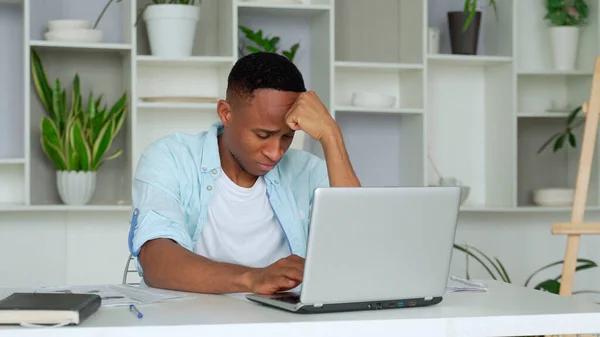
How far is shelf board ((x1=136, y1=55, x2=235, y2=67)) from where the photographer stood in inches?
147

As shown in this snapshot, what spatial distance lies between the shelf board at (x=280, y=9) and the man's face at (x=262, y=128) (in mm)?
1704

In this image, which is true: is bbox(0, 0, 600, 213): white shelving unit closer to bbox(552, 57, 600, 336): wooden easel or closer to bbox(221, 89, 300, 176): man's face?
bbox(552, 57, 600, 336): wooden easel

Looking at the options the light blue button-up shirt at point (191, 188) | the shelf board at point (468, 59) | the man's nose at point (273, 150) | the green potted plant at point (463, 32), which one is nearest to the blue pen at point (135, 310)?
the light blue button-up shirt at point (191, 188)

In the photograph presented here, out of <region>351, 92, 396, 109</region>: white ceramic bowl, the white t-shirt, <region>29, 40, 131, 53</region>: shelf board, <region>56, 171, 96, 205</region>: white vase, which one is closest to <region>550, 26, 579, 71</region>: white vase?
<region>351, 92, 396, 109</region>: white ceramic bowl

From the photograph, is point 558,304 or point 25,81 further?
point 25,81

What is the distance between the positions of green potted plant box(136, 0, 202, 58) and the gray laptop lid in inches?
92.9

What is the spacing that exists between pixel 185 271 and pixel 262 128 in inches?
17.1

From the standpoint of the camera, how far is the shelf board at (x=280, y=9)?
3.80m

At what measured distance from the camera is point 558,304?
1.69 metres

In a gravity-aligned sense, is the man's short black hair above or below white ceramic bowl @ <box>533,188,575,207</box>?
above

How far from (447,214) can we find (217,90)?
2592 mm

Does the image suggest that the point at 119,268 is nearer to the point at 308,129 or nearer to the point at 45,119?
the point at 45,119

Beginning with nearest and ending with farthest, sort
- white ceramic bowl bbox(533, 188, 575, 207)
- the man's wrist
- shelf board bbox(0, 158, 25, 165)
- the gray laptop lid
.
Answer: the gray laptop lid
the man's wrist
shelf board bbox(0, 158, 25, 165)
white ceramic bowl bbox(533, 188, 575, 207)

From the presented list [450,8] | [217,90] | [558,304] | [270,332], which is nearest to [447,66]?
[450,8]
